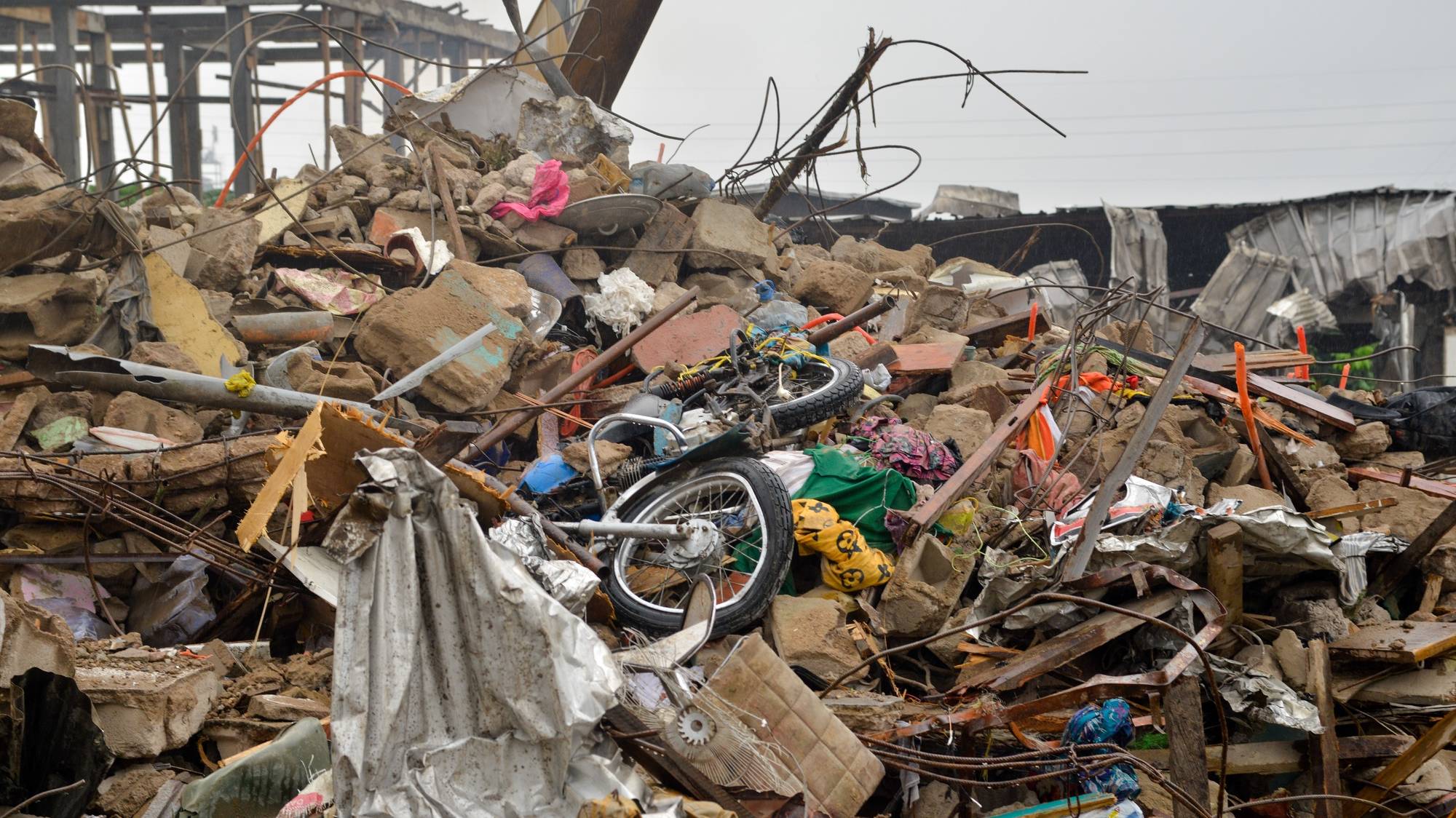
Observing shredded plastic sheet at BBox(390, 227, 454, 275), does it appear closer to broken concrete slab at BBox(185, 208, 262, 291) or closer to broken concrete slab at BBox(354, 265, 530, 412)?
broken concrete slab at BBox(354, 265, 530, 412)

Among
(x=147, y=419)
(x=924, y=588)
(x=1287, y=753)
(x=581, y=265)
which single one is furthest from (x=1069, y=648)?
(x=581, y=265)

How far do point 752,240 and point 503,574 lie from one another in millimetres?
6461

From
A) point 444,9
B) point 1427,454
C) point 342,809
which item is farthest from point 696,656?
point 444,9

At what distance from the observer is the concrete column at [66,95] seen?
1373 centimetres

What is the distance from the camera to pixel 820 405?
5.79 m

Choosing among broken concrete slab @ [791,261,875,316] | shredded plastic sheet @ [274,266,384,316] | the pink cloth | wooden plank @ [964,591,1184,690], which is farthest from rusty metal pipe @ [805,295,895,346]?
shredded plastic sheet @ [274,266,384,316]

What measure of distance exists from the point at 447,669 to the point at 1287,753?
3.66 m

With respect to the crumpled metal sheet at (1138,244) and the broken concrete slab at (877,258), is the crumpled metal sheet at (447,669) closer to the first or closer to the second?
the broken concrete slab at (877,258)

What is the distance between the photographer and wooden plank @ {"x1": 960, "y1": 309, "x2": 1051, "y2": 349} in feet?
28.6

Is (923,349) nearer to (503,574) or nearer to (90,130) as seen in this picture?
(503,574)

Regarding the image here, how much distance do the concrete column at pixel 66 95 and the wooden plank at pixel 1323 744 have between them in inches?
590

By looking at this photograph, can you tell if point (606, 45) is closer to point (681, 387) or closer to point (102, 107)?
point (681, 387)

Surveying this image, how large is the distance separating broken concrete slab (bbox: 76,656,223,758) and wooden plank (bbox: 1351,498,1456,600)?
5.58 m

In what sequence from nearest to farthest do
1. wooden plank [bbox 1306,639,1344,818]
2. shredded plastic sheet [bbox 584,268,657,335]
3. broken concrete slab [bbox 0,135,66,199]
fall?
1. wooden plank [bbox 1306,639,1344,818]
2. broken concrete slab [bbox 0,135,66,199]
3. shredded plastic sheet [bbox 584,268,657,335]
